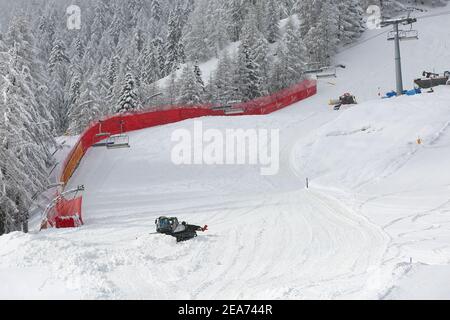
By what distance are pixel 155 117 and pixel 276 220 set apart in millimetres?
23796

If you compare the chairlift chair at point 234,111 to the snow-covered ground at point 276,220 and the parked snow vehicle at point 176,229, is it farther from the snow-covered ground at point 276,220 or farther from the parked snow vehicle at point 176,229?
the parked snow vehicle at point 176,229

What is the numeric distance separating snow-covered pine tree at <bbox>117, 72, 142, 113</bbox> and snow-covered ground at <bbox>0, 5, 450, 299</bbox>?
17.4 m

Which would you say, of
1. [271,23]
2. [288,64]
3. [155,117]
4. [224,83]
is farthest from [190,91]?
[271,23]

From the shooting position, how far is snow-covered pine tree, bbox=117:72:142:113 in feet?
181

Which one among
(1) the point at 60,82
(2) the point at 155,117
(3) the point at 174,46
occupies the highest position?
(3) the point at 174,46

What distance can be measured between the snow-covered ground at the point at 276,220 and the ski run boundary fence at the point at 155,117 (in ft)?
3.40

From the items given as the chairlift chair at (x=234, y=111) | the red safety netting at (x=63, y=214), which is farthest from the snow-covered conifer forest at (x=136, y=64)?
the chairlift chair at (x=234, y=111)

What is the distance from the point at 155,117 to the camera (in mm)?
40250

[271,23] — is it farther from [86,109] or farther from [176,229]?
[176,229]

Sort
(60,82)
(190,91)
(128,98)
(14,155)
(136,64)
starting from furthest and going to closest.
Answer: (136,64), (60,82), (190,91), (128,98), (14,155)

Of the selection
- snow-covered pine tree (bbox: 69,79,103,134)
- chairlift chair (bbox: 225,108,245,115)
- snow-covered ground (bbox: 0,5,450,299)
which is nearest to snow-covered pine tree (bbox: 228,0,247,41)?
snow-covered pine tree (bbox: 69,79,103,134)

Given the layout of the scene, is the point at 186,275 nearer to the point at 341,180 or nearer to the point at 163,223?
the point at 163,223

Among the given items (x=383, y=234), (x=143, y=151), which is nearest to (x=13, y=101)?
(x=143, y=151)

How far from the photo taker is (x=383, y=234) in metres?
15.2
